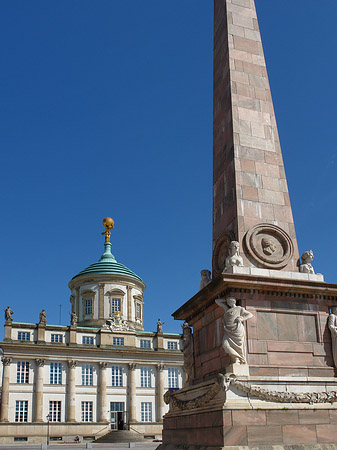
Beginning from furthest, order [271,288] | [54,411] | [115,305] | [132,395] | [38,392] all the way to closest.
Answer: [115,305], [132,395], [54,411], [38,392], [271,288]

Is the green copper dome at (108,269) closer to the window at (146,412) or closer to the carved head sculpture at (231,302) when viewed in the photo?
the window at (146,412)

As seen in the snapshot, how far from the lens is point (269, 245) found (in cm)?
1282

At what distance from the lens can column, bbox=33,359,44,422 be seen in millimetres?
52875

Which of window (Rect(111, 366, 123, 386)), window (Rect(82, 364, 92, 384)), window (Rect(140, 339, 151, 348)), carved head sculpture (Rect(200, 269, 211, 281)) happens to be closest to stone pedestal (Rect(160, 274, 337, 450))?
carved head sculpture (Rect(200, 269, 211, 281))

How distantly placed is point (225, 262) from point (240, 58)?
669 cm

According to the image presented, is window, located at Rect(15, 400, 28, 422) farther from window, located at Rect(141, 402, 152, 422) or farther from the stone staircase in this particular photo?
window, located at Rect(141, 402, 152, 422)

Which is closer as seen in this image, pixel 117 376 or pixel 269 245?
pixel 269 245

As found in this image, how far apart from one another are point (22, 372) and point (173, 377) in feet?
57.6

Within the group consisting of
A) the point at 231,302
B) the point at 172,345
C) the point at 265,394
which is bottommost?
the point at 265,394

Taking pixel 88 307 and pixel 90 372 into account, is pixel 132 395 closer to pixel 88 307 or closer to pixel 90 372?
pixel 90 372

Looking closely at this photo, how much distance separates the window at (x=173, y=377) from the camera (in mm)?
60266

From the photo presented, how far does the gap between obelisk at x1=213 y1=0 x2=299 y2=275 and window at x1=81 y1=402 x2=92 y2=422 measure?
46.6 meters

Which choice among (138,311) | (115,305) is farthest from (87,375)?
(138,311)

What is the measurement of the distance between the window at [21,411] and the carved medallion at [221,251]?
151ft
